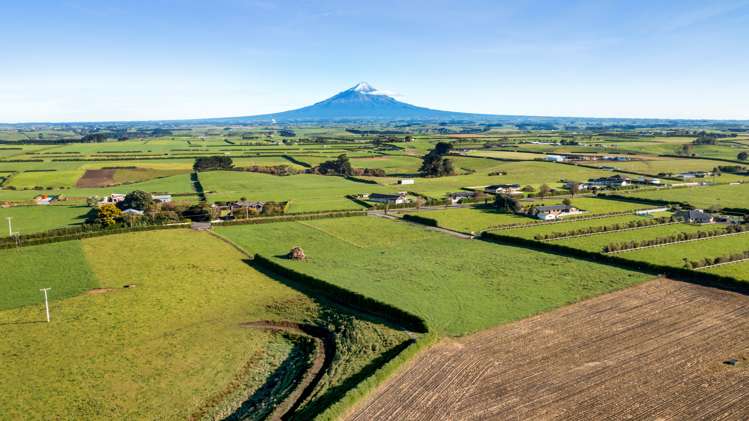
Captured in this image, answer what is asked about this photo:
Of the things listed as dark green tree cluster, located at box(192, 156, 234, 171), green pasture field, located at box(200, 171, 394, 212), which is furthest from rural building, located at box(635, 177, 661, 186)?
dark green tree cluster, located at box(192, 156, 234, 171)

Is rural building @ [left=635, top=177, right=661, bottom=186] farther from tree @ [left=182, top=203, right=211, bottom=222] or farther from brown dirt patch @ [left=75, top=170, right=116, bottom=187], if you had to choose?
brown dirt patch @ [left=75, top=170, right=116, bottom=187]

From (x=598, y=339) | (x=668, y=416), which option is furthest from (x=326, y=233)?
(x=668, y=416)

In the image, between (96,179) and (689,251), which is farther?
(96,179)

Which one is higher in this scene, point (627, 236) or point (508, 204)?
point (508, 204)

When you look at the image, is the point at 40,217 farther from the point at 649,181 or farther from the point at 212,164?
the point at 649,181

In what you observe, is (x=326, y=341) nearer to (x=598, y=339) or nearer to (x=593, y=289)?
(x=598, y=339)

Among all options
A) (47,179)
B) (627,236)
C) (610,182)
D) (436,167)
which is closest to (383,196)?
(436,167)
